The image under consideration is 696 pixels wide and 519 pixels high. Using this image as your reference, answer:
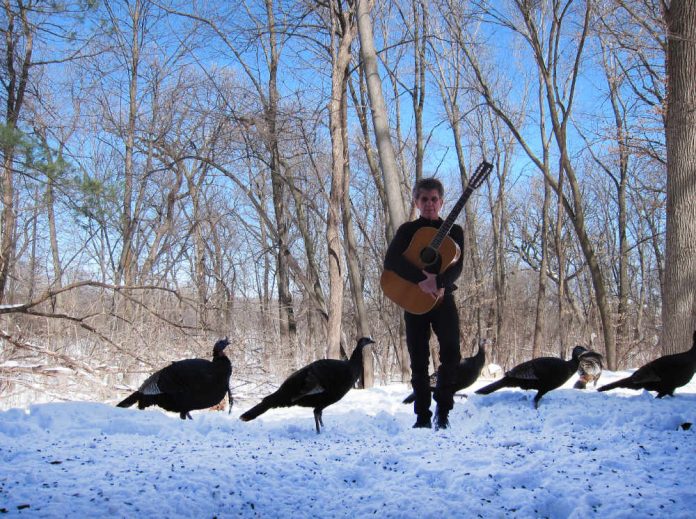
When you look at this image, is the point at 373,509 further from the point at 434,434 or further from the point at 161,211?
the point at 161,211

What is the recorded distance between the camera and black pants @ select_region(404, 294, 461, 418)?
4234mm

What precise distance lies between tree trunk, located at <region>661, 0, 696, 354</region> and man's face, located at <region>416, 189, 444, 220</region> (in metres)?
5.70

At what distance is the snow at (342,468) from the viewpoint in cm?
203

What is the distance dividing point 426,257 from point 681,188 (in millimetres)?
6167

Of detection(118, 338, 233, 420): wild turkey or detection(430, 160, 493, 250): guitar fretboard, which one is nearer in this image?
detection(430, 160, 493, 250): guitar fretboard

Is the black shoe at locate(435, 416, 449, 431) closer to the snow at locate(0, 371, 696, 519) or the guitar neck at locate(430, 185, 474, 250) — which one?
the snow at locate(0, 371, 696, 519)

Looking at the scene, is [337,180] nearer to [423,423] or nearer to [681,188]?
[681,188]

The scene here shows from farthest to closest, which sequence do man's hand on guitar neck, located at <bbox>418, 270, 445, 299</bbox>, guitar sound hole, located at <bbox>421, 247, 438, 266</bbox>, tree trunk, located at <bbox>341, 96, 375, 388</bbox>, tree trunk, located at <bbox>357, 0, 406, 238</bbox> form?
tree trunk, located at <bbox>341, 96, 375, 388</bbox> → tree trunk, located at <bbox>357, 0, 406, 238</bbox> → guitar sound hole, located at <bbox>421, 247, 438, 266</bbox> → man's hand on guitar neck, located at <bbox>418, 270, 445, 299</bbox>

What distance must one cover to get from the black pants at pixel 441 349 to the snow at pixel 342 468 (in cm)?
31

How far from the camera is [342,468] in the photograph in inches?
104

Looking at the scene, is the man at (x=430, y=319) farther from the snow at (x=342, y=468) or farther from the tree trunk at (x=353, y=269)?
the tree trunk at (x=353, y=269)

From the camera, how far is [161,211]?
22438 millimetres

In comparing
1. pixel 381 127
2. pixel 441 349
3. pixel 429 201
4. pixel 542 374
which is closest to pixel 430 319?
pixel 441 349

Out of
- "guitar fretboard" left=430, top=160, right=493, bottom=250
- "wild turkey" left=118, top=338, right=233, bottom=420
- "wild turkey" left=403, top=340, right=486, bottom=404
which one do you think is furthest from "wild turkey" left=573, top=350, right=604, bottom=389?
"wild turkey" left=118, top=338, right=233, bottom=420
